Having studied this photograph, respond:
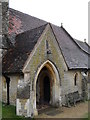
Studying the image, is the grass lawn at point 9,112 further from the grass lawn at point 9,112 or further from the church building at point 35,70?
→ the church building at point 35,70

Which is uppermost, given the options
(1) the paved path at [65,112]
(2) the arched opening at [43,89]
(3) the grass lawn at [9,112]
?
(2) the arched opening at [43,89]

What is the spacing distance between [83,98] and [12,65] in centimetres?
947

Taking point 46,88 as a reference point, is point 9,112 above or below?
below

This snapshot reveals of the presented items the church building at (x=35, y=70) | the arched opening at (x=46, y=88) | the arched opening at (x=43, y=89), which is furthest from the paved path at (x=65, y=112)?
the arched opening at (x=46, y=88)

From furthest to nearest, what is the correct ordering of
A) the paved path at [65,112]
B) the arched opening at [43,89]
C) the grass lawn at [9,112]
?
the arched opening at [43,89] < the paved path at [65,112] < the grass lawn at [9,112]

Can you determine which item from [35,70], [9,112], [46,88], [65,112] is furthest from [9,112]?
[46,88]

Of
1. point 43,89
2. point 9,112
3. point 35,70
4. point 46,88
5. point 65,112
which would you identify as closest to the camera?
point 9,112

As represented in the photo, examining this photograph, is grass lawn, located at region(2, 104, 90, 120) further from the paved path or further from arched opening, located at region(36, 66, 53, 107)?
arched opening, located at region(36, 66, 53, 107)

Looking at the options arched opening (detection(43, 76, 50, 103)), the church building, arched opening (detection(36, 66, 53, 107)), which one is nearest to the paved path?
the church building

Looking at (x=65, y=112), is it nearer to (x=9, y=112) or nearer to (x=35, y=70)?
(x=35, y=70)

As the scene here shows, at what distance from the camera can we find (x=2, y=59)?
16.8 metres

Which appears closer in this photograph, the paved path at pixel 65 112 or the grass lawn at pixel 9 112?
the grass lawn at pixel 9 112

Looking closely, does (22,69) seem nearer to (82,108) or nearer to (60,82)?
(60,82)

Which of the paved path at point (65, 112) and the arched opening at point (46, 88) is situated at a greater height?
the arched opening at point (46, 88)
